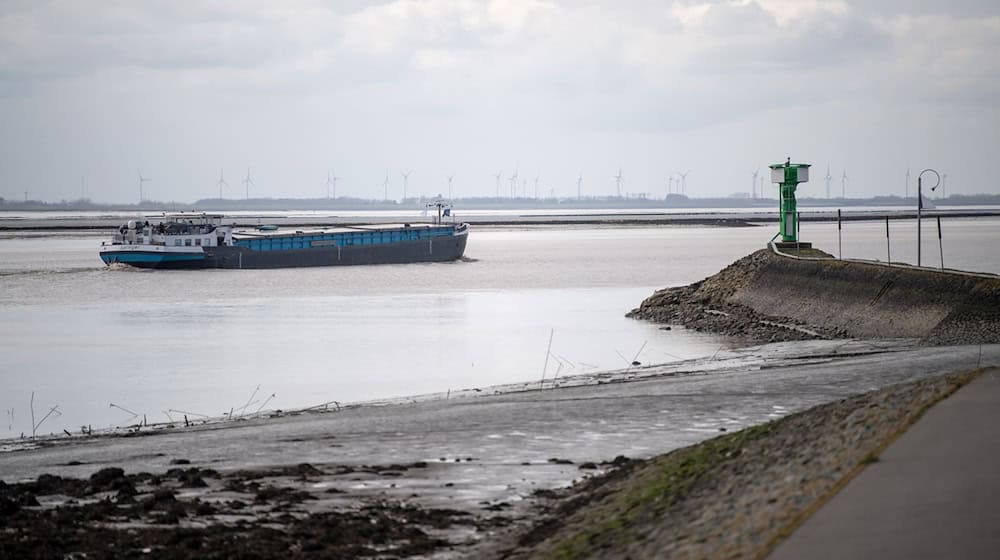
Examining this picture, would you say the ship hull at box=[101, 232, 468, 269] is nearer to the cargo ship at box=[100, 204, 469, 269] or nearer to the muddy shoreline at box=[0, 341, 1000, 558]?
the cargo ship at box=[100, 204, 469, 269]

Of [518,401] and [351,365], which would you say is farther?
[351,365]

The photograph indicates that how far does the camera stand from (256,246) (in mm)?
93312

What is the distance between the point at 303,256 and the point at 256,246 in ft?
12.2

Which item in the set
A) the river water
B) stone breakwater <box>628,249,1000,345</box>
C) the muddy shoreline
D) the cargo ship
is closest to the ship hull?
the cargo ship

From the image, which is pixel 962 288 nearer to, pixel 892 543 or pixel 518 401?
pixel 518 401

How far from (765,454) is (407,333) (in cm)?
3157

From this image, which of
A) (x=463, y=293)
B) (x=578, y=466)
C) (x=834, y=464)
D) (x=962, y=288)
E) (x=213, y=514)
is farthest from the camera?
(x=463, y=293)

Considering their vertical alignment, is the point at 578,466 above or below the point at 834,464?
below

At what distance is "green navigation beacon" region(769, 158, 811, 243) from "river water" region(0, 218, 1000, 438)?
7.97 meters

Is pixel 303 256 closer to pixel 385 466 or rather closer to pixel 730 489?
pixel 385 466

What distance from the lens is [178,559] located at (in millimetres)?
11602

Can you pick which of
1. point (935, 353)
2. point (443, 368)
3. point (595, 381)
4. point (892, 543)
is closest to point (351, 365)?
point (443, 368)

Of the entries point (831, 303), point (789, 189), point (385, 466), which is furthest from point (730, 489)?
point (789, 189)

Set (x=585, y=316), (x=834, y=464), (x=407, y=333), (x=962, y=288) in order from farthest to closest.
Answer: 1. (x=585, y=316)
2. (x=407, y=333)
3. (x=962, y=288)
4. (x=834, y=464)
